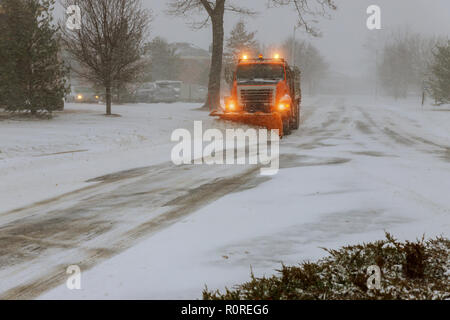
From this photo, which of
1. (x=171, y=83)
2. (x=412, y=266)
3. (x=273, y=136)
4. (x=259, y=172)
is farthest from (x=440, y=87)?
(x=412, y=266)

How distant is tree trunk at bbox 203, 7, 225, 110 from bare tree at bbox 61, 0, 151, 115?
6571mm

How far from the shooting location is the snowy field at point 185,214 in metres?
4.08

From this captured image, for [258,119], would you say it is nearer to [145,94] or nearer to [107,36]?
[107,36]

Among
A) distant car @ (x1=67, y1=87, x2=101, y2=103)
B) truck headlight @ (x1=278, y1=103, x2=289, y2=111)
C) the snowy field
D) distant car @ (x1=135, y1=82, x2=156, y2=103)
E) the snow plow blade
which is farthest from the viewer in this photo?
distant car @ (x1=67, y1=87, x2=101, y2=103)

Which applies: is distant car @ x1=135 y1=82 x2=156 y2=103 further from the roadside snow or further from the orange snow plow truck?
the orange snow plow truck

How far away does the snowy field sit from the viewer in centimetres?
408

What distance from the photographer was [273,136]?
1560cm

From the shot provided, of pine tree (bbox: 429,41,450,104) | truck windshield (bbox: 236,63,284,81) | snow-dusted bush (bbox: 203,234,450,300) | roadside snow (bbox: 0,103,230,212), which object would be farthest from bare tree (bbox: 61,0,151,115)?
pine tree (bbox: 429,41,450,104)

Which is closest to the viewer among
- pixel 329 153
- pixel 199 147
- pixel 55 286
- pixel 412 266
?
pixel 412 266

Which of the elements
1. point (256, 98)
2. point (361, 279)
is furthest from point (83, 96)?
point (361, 279)

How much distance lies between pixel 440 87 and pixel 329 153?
2604 cm

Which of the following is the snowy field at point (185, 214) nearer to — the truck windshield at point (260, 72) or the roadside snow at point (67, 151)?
the roadside snow at point (67, 151)

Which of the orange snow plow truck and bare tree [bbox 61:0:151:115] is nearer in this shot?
the orange snow plow truck
